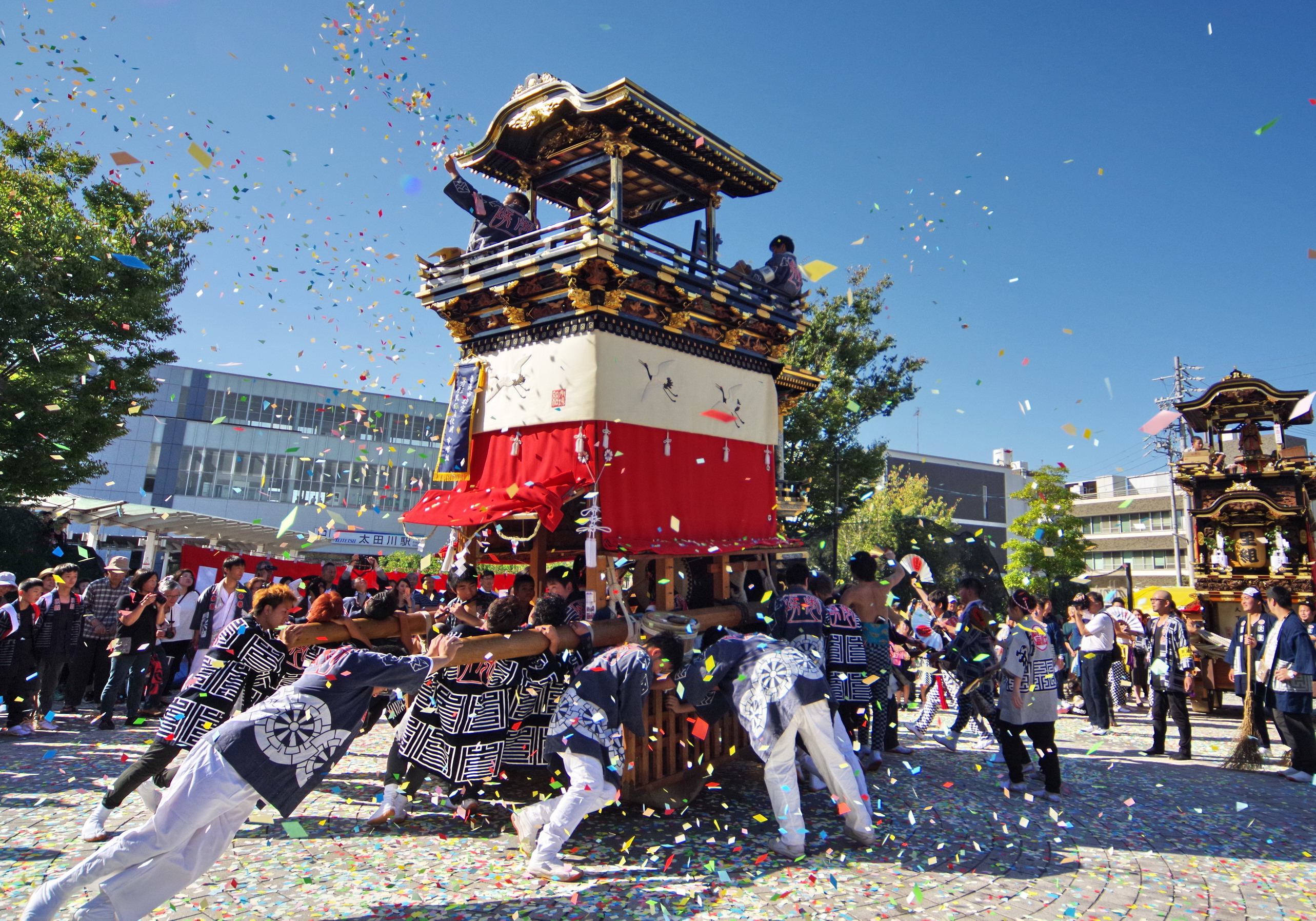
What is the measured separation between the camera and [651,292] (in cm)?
1113

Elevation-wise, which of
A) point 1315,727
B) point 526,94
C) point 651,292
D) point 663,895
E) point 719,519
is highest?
point 526,94

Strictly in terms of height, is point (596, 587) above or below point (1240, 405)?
below

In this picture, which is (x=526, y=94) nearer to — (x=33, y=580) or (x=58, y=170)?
(x=33, y=580)

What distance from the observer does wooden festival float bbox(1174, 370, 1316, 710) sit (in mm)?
17562

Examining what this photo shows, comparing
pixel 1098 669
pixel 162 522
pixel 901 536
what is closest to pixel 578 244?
pixel 1098 669

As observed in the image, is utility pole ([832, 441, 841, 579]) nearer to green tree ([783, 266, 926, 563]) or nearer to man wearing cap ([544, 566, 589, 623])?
green tree ([783, 266, 926, 563])

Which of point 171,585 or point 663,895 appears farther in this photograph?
point 171,585

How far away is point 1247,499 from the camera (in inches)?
698

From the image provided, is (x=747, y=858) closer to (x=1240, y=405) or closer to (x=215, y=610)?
(x=215, y=610)

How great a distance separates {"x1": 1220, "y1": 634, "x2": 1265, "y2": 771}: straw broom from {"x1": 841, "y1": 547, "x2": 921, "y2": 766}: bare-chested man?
4242 millimetres

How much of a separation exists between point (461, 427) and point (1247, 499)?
18930mm

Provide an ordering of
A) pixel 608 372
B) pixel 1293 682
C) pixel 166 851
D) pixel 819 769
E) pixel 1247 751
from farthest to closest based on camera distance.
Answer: pixel 608 372 → pixel 1247 751 → pixel 1293 682 → pixel 819 769 → pixel 166 851

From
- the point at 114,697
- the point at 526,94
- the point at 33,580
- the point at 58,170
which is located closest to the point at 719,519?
the point at 526,94

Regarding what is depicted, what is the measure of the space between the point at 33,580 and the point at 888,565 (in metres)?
24.2
